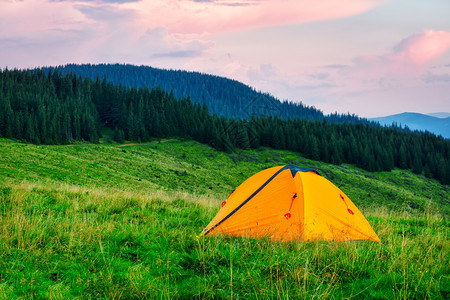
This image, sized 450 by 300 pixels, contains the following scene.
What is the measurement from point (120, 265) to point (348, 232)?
5018 mm

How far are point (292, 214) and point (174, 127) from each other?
295 feet

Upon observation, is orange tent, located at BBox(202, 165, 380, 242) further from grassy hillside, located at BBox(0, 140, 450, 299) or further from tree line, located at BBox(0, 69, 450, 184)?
tree line, located at BBox(0, 69, 450, 184)

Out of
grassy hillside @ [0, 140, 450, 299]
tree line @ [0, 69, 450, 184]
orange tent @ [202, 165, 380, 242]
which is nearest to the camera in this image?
grassy hillside @ [0, 140, 450, 299]

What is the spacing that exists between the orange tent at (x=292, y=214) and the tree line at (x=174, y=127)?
75761 millimetres

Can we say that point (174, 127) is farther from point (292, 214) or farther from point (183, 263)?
point (183, 263)

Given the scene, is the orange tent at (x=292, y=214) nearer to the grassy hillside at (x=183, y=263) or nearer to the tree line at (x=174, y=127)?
the grassy hillside at (x=183, y=263)

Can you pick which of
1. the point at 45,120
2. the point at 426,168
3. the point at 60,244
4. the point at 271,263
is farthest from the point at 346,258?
the point at 426,168

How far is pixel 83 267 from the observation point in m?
4.06

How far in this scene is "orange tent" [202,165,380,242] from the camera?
6.11 metres

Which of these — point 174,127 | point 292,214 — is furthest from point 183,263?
point 174,127

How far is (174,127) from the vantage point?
93625 millimetres

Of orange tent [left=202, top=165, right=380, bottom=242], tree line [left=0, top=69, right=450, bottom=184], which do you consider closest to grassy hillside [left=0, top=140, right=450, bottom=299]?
orange tent [left=202, top=165, right=380, bottom=242]

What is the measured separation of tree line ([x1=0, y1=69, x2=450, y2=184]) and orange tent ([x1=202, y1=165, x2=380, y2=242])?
75761 mm

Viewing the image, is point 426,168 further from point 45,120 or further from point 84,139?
point 45,120
